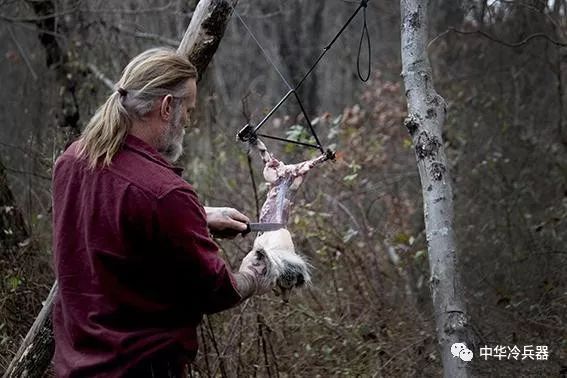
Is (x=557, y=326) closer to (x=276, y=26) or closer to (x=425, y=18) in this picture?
(x=425, y=18)

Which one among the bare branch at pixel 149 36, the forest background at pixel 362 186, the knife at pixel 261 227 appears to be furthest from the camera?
the bare branch at pixel 149 36

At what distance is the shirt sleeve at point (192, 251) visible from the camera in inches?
113

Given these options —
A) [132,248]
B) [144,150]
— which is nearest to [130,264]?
[132,248]

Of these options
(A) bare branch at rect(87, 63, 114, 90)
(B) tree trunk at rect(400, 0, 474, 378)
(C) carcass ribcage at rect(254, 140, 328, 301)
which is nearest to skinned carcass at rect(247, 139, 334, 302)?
(C) carcass ribcage at rect(254, 140, 328, 301)

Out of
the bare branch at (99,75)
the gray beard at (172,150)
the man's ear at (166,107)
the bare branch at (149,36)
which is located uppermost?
the bare branch at (149,36)

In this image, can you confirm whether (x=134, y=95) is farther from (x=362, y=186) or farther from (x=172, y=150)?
(x=362, y=186)

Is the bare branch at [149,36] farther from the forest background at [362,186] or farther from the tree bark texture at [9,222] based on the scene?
the tree bark texture at [9,222]

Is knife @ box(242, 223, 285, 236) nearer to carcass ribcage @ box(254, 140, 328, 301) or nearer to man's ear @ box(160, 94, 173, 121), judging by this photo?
carcass ribcage @ box(254, 140, 328, 301)

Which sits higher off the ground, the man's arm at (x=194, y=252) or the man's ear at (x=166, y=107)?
the man's ear at (x=166, y=107)

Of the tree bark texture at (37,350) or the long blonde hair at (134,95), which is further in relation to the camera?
→ the tree bark texture at (37,350)

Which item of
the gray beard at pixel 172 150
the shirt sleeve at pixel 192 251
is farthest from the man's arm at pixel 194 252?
the gray beard at pixel 172 150

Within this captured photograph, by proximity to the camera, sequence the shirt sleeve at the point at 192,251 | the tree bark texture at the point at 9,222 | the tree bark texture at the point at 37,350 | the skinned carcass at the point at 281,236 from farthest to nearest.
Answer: the tree bark texture at the point at 9,222
the tree bark texture at the point at 37,350
the skinned carcass at the point at 281,236
the shirt sleeve at the point at 192,251

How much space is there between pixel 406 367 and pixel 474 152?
4465 millimetres

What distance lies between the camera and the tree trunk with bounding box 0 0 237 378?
430cm
